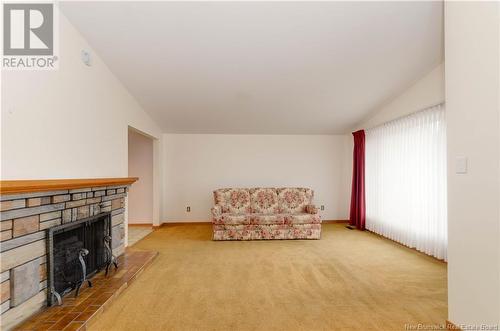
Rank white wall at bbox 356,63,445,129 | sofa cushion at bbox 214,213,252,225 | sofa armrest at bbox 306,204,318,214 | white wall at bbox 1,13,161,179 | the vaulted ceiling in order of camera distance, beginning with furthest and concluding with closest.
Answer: sofa armrest at bbox 306,204,318,214 < sofa cushion at bbox 214,213,252,225 < white wall at bbox 356,63,445,129 < the vaulted ceiling < white wall at bbox 1,13,161,179

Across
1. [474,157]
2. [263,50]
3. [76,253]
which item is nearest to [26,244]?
[76,253]

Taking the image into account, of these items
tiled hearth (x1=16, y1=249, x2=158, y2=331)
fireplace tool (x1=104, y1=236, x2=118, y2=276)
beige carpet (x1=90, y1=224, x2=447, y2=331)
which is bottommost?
beige carpet (x1=90, y1=224, x2=447, y2=331)

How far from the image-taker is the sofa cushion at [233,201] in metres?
5.44

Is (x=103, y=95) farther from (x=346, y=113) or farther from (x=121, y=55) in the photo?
(x=346, y=113)

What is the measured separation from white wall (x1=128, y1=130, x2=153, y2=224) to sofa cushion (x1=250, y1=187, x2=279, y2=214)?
2359mm

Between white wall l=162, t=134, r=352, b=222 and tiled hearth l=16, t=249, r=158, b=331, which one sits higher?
white wall l=162, t=134, r=352, b=222

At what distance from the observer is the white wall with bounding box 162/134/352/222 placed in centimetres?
622

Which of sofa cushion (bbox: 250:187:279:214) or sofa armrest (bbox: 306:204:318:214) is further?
sofa cushion (bbox: 250:187:279:214)

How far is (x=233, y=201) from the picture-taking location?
5.48 metres

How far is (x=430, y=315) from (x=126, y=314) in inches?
101

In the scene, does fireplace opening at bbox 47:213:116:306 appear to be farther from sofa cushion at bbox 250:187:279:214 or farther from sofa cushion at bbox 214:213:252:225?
sofa cushion at bbox 250:187:279:214

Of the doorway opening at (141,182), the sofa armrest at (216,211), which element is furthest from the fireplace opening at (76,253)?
the doorway opening at (141,182)

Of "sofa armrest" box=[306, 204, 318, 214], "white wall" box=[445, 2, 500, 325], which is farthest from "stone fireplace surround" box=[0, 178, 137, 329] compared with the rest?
"sofa armrest" box=[306, 204, 318, 214]

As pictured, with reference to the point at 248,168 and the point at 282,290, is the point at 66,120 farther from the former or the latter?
the point at 248,168
